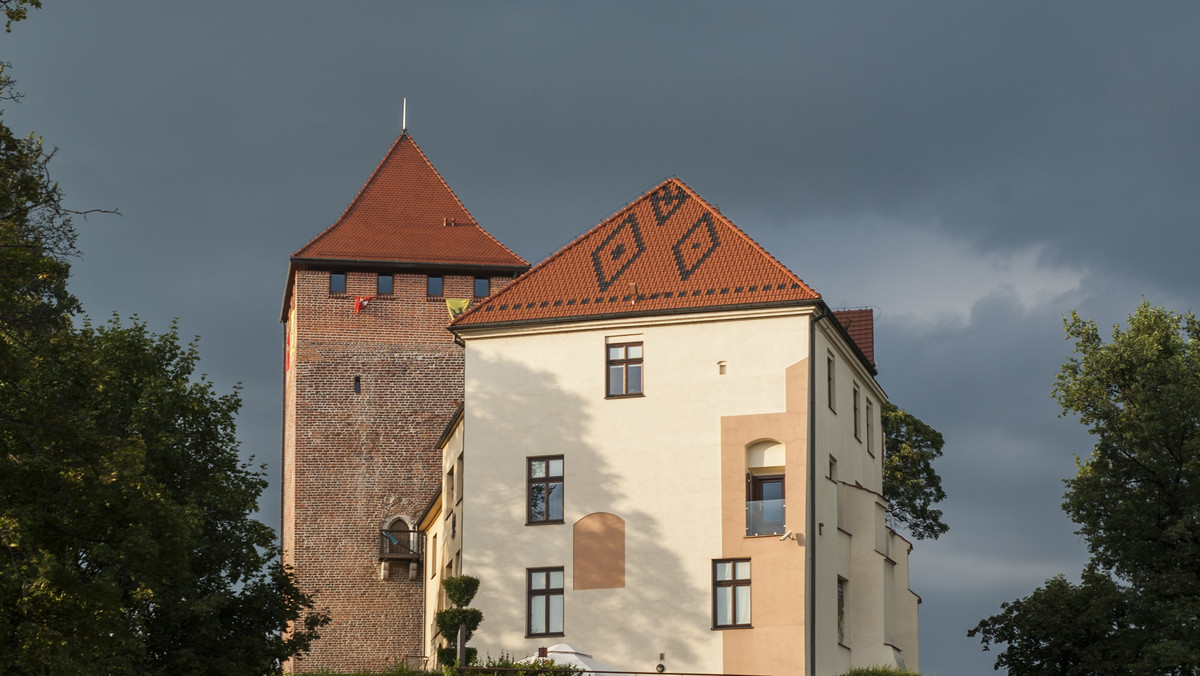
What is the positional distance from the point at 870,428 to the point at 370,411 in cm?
1663

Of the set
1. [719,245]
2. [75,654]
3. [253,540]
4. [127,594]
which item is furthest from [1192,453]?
[75,654]

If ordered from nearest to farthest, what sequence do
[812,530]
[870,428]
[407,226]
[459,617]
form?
[459,617], [812,530], [870,428], [407,226]

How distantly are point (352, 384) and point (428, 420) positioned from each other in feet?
8.52

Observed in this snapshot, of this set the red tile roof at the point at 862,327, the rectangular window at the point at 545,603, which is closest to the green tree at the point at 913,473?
the red tile roof at the point at 862,327

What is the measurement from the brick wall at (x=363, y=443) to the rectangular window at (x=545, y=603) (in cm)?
1413

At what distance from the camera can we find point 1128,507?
132ft

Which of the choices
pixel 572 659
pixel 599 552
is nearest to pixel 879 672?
pixel 599 552

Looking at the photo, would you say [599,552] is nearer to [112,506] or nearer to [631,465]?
[631,465]

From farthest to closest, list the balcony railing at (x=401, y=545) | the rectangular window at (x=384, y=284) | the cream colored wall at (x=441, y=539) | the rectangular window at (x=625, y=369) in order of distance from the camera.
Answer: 1. the rectangular window at (x=384, y=284)
2. the balcony railing at (x=401, y=545)
3. the cream colored wall at (x=441, y=539)
4. the rectangular window at (x=625, y=369)

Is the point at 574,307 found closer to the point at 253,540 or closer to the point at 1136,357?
the point at 253,540

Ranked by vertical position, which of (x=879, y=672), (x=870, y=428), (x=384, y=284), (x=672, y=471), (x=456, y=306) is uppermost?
(x=384, y=284)

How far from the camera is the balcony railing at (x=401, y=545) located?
49.4 meters

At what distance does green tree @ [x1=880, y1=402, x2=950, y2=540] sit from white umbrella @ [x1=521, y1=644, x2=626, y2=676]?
20305 millimetres

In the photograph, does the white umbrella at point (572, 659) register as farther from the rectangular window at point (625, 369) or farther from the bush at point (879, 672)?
the rectangular window at point (625, 369)
